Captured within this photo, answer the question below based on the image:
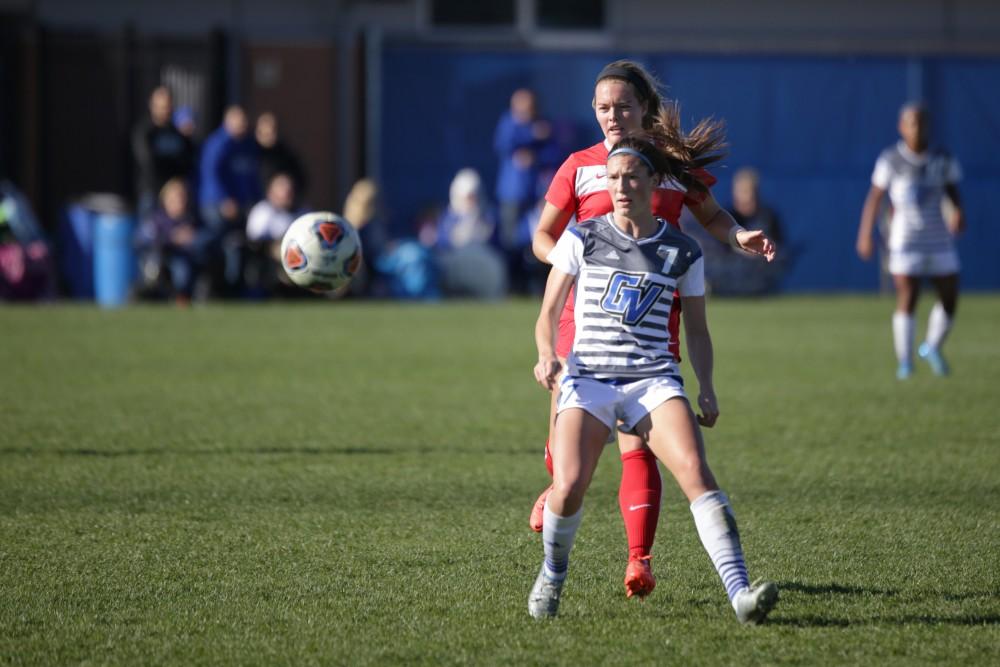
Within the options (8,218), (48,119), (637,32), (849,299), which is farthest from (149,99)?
(849,299)

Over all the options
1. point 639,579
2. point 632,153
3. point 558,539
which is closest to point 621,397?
point 558,539

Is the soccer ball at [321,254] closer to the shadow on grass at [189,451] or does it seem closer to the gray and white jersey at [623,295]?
the shadow on grass at [189,451]

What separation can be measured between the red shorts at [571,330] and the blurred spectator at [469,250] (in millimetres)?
15602

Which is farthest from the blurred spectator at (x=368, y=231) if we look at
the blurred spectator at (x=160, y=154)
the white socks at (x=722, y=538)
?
the white socks at (x=722, y=538)

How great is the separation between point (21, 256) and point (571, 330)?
15681mm

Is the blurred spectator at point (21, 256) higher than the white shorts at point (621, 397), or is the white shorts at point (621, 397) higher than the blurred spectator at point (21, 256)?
the white shorts at point (621, 397)

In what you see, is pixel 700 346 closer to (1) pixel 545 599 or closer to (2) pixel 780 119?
(1) pixel 545 599

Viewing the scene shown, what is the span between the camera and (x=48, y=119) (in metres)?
23.3

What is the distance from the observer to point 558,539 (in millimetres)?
4988

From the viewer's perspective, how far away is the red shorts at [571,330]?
538 centimetres

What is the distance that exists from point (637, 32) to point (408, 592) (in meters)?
21.4

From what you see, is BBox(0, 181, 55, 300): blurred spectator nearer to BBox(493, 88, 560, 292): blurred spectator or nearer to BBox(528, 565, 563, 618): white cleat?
BBox(493, 88, 560, 292): blurred spectator

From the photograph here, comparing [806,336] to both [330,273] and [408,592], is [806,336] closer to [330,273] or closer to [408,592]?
[330,273]

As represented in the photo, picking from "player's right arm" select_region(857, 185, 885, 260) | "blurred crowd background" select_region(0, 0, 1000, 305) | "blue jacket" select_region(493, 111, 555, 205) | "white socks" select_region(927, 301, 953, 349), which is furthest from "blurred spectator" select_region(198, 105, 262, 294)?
"white socks" select_region(927, 301, 953, 349)
